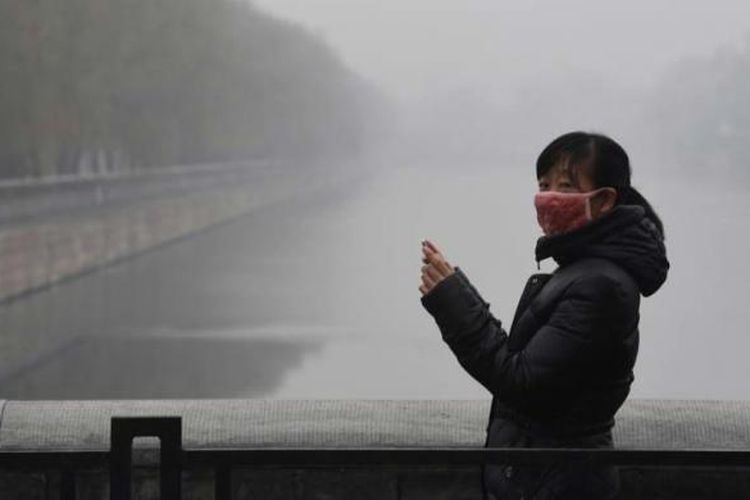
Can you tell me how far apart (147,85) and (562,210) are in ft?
118

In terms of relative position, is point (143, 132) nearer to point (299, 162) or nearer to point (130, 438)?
point (299, 162)

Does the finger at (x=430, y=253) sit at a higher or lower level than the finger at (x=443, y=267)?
higher

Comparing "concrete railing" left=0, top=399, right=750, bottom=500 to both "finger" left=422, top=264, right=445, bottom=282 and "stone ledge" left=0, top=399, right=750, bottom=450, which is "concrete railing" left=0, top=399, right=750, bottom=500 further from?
"finger" left=422, top=264, right=445, bottom=282

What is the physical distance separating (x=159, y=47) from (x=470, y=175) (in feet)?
62.6

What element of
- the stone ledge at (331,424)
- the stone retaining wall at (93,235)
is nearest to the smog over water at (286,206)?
the stone retaining wall at (93,235)

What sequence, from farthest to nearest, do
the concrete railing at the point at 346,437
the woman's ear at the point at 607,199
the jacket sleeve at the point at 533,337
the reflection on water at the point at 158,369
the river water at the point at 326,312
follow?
the river water at the point at 326,312, the reflection on water at the point at 158,369, the concrete railing at the point at 346,437, the woman's ear at the point at 607,199, the jacket sleeve at the point at 533,337

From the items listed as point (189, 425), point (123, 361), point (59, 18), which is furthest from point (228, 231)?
point (189, 425)

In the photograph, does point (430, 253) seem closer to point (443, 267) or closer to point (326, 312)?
point (443, 267)

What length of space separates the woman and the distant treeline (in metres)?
28.0

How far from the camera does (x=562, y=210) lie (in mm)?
1905

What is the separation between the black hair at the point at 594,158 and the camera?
1.95 metres

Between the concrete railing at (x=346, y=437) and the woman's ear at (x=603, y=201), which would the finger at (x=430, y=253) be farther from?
the concrete railing at (x=346, y=437)

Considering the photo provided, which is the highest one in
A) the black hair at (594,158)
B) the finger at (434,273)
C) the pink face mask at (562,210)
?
the black hair at (594,158)

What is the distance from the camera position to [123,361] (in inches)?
1095
